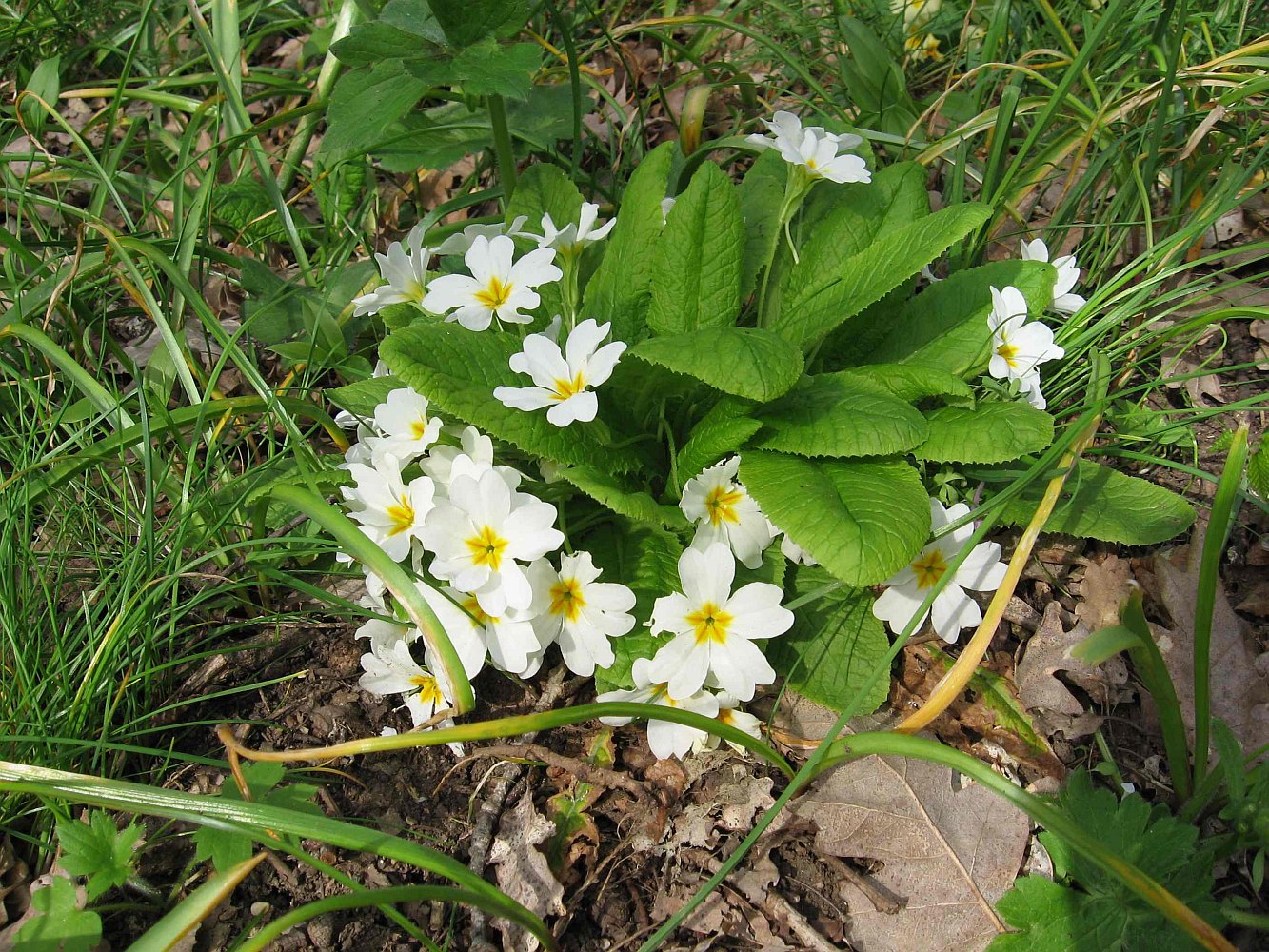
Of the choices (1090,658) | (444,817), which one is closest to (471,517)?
(444,817)

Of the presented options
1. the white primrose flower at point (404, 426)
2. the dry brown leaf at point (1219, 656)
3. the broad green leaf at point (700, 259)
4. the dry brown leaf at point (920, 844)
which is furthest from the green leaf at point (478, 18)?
the dry brown leaf at point (1219, 656)

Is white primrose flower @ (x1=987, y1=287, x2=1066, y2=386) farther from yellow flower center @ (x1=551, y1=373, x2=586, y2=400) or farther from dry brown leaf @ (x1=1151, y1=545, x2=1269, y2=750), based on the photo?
yellow flower center @ (x1=551, y1=373, x2=586, y2=400)

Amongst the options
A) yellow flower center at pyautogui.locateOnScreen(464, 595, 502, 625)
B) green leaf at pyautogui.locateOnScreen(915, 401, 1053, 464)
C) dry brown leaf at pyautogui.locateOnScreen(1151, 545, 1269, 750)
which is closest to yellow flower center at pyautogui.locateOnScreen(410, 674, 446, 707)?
yellow flower center at pyautogui.locateOnScreen(464, 595, 502, 625)

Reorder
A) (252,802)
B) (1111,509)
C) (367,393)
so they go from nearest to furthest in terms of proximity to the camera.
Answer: (252,802), (1111,509), (367,393)

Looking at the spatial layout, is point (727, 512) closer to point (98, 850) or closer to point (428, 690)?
point (428, 690)

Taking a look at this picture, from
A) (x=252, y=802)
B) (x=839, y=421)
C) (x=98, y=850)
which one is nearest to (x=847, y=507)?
(x=839, y=421)

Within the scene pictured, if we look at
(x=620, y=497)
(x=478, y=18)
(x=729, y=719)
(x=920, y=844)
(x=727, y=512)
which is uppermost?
(x=478, y=18)

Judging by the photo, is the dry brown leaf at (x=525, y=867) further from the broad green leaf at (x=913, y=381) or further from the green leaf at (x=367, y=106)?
the green leaf at (x=367, y=106)
